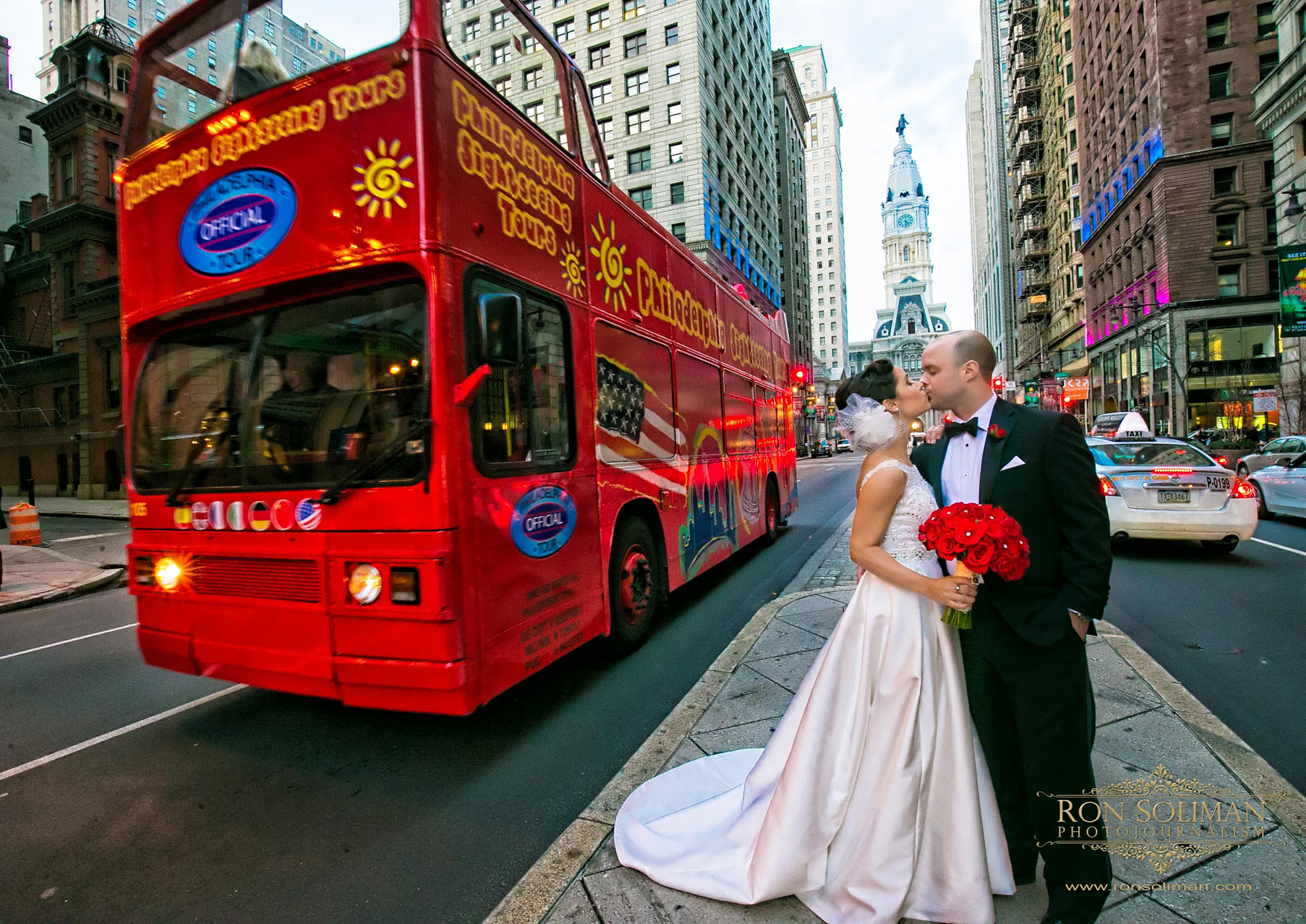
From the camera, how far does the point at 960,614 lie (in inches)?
86.4

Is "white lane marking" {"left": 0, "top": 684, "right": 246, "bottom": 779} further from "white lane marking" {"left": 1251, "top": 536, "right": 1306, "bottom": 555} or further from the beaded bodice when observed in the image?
"white lane marking" {"left": 1251, "top": 536, "right": 1306, "bottom": 555}

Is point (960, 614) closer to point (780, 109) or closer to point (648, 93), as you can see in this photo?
point (648, 93)

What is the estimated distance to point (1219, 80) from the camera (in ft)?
133

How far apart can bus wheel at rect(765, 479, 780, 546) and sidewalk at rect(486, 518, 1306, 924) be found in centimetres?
551

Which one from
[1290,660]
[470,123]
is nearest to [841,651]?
[470,123]

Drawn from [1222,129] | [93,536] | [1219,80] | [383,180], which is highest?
[1219,80]

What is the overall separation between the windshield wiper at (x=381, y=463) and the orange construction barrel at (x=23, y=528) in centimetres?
1641

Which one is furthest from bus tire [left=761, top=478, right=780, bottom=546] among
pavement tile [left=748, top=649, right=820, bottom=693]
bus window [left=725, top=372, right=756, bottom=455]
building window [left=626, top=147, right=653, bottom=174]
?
building window [left=626, top=147, right=653, bottom=174]

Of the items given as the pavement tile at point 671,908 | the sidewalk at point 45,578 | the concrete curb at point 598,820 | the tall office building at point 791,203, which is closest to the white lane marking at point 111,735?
the concrete curb at point 598,820

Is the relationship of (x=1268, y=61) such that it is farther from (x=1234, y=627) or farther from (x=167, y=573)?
(x=167, y=573)

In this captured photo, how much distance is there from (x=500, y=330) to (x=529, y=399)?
2.78 ft

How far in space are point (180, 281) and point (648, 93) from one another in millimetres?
45625

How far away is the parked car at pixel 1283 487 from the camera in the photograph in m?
11.3

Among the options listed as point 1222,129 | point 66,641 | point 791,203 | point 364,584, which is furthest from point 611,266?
point 791,203
